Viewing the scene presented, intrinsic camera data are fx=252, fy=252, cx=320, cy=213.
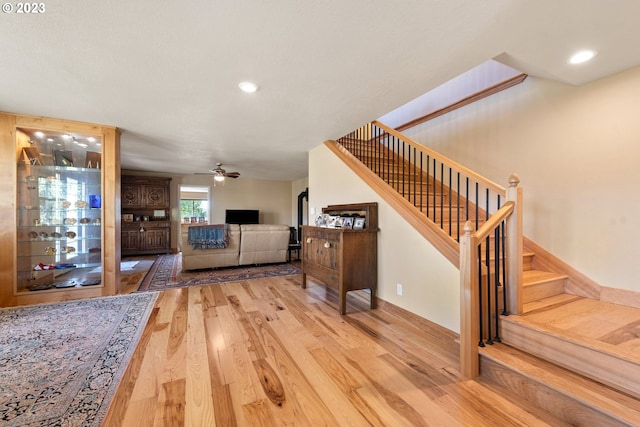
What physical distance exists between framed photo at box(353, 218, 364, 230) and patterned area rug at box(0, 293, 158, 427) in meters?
2.42

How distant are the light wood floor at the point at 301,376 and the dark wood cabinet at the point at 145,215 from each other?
17.5 feet

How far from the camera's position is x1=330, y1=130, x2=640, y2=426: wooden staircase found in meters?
1.26

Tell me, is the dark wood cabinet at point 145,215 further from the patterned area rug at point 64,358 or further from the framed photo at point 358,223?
the framed photo at point 358,223

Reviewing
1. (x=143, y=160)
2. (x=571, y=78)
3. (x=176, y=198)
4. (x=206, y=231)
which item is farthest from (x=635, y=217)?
(x=176, y=198)

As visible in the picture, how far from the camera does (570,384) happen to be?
1.35m

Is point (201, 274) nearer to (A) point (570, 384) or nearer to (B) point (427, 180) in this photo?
(B) point (427, 180)

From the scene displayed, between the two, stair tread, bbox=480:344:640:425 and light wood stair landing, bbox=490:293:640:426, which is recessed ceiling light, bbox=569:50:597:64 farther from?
stair tread, bbox=480:344:640:425

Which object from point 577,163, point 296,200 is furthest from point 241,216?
point 577,163

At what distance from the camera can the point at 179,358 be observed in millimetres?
1908

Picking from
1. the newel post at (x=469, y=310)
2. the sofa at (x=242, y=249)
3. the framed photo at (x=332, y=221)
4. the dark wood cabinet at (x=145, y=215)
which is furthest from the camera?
the dark wood cabinet at (x=145, y=215)

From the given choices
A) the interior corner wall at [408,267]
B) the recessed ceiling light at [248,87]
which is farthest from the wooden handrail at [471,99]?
the recessed ceiling light at [248,87]

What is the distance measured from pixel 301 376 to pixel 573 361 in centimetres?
164

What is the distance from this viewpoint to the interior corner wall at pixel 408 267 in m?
2.19

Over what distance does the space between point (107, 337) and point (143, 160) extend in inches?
184
